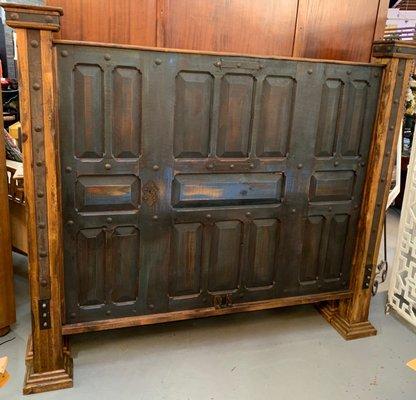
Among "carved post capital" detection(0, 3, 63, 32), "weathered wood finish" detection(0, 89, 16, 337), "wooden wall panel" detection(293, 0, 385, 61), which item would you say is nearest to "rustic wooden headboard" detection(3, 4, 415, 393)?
"carved post capital" detection(0, 3, 63, 32)

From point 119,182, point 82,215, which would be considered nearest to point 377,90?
point 119,182

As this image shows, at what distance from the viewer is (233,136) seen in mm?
1955

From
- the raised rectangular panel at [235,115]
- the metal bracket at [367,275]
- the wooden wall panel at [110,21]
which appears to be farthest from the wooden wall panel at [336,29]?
the metal bracket at [367,275]

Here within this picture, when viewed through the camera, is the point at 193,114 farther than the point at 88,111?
Yes

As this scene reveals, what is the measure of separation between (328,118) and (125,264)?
1.24m

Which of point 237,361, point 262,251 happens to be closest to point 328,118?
point 262,251

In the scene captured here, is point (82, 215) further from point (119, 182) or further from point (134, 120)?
point (134, 120)

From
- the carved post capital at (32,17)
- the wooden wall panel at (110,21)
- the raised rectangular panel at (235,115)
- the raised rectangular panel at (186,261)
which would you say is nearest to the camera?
the carved post capital at (32,17)

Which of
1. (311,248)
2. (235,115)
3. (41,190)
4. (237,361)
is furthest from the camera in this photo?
(311,248)

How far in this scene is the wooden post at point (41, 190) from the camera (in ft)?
5.03

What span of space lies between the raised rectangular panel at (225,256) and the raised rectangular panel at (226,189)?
5.3 inches

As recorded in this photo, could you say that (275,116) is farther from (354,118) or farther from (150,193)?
(150,193)

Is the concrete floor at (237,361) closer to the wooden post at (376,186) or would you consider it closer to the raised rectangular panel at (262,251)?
the wooden post at (376,186)

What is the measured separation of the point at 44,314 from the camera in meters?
1.84
